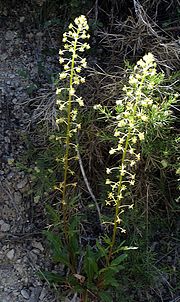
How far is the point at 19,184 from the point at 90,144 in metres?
0.48

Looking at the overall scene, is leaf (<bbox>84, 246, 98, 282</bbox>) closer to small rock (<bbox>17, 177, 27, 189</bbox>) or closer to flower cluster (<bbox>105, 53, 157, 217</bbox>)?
flower cluster (<bbox>105, 53, 157, 217</bbox>)

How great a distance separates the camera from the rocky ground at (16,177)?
2.87 m

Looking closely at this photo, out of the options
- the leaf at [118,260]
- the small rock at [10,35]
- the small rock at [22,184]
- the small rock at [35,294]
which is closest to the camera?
the leaf at [118,260]

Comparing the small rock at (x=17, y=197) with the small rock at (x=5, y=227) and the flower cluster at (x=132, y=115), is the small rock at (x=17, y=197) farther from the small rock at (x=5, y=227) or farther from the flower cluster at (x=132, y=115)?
the flower cluster at (x=132, y=115)

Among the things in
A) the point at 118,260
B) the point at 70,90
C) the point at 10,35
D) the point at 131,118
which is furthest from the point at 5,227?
the point at 10,35

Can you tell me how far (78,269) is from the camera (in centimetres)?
279

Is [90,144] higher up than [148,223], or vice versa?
[90,144]

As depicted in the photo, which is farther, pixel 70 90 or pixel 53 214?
pixel 53 214

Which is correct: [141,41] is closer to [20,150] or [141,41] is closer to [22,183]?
[20,150]

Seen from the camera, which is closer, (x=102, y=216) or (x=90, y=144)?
(x=102, y=216)

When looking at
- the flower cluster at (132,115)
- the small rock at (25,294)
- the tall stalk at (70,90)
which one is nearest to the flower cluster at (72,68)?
the tall stalk at (70,90)

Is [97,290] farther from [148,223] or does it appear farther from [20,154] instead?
[20,154]

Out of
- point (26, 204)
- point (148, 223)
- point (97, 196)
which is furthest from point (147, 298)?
point (26, 204)

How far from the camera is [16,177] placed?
10.1 feet
